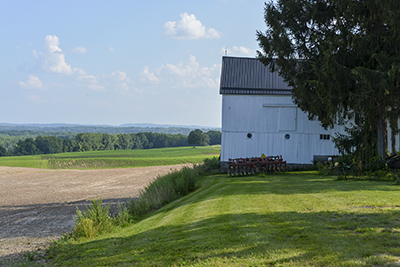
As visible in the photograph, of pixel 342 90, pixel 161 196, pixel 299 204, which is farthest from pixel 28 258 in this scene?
pixel 342 90

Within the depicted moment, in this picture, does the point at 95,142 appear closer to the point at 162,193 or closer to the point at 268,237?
the point at 162,193

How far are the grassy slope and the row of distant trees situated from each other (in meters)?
84.6

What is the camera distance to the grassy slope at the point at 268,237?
5.09 metres

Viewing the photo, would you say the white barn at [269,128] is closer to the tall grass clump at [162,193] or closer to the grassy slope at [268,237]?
the tall grass clump at [162,193]

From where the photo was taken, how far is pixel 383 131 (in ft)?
53.4

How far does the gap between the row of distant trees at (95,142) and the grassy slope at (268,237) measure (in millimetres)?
84624

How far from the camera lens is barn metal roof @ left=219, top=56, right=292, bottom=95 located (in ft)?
79.2

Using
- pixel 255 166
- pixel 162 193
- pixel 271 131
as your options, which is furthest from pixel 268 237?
pixel 271 131

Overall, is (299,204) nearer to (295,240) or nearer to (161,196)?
(295,240)

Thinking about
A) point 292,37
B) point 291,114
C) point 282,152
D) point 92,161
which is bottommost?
point 92,161

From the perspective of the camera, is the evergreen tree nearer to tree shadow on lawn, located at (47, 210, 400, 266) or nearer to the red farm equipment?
the red farm equipment

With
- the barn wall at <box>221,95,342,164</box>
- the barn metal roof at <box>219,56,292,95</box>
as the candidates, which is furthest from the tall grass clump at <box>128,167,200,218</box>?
the barn metal roof at <box>219,56,292,95</box>

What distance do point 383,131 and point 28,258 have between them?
1531 cm

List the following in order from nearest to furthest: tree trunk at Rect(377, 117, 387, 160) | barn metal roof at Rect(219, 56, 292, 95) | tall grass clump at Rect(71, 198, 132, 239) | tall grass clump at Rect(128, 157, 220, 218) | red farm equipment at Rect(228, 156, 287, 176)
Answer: tall grass clump at Rect(71, 198, 132, 239) → tall grass clump at Rect(128, 157, 220, 218) → tree trunk at Rect(377, 117, 387, 160) → red farm equipment at Rect(228, 156, 287, 176) → barn metal roof at Rect(219, 56, 292, 95)
